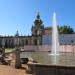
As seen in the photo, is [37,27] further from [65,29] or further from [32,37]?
[65,29]

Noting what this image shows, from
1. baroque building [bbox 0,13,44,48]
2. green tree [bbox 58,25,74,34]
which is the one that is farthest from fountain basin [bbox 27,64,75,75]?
green tree [bbox 58,25,74,34]

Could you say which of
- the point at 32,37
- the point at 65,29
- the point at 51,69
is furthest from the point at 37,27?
the point at 51,69

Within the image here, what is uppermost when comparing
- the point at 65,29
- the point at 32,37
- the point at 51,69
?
the point at 65,29

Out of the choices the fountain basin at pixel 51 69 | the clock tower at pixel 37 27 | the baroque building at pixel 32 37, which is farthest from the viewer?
the clock tower at pixel 37 27

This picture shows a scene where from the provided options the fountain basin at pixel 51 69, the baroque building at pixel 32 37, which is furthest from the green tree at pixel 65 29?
the fountain basin at pixel 51 69

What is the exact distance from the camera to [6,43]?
146 metres

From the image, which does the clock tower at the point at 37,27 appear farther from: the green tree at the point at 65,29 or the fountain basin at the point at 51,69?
the fountain basin at the point at 51,69

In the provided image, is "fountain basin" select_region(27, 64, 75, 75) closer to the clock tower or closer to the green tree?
the clock tower

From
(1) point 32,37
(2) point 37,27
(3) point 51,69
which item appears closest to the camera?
(3) point 51,69

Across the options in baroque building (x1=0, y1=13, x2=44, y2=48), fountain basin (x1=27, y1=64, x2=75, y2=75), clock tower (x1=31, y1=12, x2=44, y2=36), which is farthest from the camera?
clock tower (x1=31, y1=12, x2=44, y2=36)

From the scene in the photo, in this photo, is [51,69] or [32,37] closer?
[51,69]

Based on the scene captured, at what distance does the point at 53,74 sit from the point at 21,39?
132442 millimetres

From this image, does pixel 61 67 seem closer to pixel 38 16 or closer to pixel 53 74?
pixel 53 74

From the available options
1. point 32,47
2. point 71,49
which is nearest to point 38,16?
point 32,47
